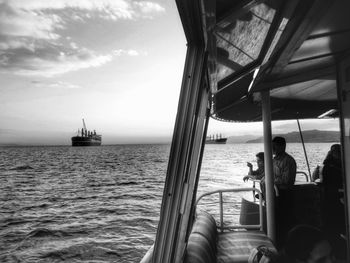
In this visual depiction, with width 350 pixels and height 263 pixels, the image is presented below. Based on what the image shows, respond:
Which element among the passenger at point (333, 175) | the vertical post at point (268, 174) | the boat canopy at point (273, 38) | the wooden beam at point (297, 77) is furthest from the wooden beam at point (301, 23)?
the passenger at point (333, 175)

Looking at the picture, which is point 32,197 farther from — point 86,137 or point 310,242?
point 86,137

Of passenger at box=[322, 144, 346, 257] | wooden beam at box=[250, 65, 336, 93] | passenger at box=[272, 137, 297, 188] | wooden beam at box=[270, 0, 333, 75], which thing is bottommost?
passenger at box=[322, 144, 346, 257]

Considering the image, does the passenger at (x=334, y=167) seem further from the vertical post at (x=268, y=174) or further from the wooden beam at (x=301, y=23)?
the wooden beam at (x=301, y=23)

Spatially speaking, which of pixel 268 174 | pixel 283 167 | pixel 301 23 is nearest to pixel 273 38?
pixel 301 23

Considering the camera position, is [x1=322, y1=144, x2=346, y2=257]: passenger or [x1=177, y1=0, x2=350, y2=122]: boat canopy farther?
[x1=322, y1=144, x2=346, y2=257]: passenger

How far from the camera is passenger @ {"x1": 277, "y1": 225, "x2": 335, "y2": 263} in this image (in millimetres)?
2055

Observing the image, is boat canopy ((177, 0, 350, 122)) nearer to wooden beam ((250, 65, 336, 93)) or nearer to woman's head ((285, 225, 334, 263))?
wooden beam ((250, 65, 336, 93))

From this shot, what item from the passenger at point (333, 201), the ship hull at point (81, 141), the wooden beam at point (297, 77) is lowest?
the passenger at point (333, 201)

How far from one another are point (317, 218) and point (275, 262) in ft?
11.6

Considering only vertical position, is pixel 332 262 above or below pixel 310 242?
below

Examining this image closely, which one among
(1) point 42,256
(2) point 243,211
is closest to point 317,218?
(2) point 243,211

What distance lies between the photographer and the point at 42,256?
13102 mm

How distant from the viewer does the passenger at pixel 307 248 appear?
2.05 m

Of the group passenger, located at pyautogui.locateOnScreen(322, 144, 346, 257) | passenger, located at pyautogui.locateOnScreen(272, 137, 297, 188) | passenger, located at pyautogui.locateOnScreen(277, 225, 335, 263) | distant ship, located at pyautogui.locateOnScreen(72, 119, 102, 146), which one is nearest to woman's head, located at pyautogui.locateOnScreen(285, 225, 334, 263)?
passenger, located at pyautogui.locateOnScreen(277, 225, 335, 263)
